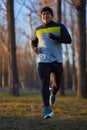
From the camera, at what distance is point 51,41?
9.12 metres

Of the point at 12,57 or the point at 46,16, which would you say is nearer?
the point at 46,16

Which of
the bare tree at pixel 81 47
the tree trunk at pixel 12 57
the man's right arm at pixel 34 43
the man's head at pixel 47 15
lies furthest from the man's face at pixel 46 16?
the tree trunk at pixel 12 57

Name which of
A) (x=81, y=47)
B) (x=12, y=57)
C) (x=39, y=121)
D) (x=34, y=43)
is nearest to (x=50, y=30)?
(x=34, y=43)

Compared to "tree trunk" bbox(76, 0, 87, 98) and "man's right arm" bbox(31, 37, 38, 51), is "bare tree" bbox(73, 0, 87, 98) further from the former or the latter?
"man's right arm" bbox(31, 37, 38, 51)

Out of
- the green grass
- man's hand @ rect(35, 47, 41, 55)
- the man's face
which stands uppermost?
the man's face

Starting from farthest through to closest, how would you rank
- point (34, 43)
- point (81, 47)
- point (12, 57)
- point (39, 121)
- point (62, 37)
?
point (12, 57) < point (81, 47) < point (34, 43) < point (62, 37) < point (39, 121)

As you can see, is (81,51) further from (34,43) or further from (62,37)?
(62,37)

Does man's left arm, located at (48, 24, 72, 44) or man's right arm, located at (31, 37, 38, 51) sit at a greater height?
man's left arm, located at (48, 24, 72, 44)

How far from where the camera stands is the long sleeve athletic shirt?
9.06 metres

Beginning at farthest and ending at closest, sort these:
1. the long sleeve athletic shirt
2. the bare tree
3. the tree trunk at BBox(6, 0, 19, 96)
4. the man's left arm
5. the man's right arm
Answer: the tree trunk at BBox(6, 0, 19, 96)
the bare tree
the man's right arm
the long sleeve athletic shirt
the man's left arm

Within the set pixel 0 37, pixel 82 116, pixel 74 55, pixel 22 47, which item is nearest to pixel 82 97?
pixel 82 116

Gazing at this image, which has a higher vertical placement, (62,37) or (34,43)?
(62,37)

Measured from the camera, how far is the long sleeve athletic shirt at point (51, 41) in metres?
9.06

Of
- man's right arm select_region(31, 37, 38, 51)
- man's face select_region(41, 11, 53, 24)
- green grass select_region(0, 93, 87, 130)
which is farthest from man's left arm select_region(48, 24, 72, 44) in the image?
green grass select_region(0, 93, 87, 130)
